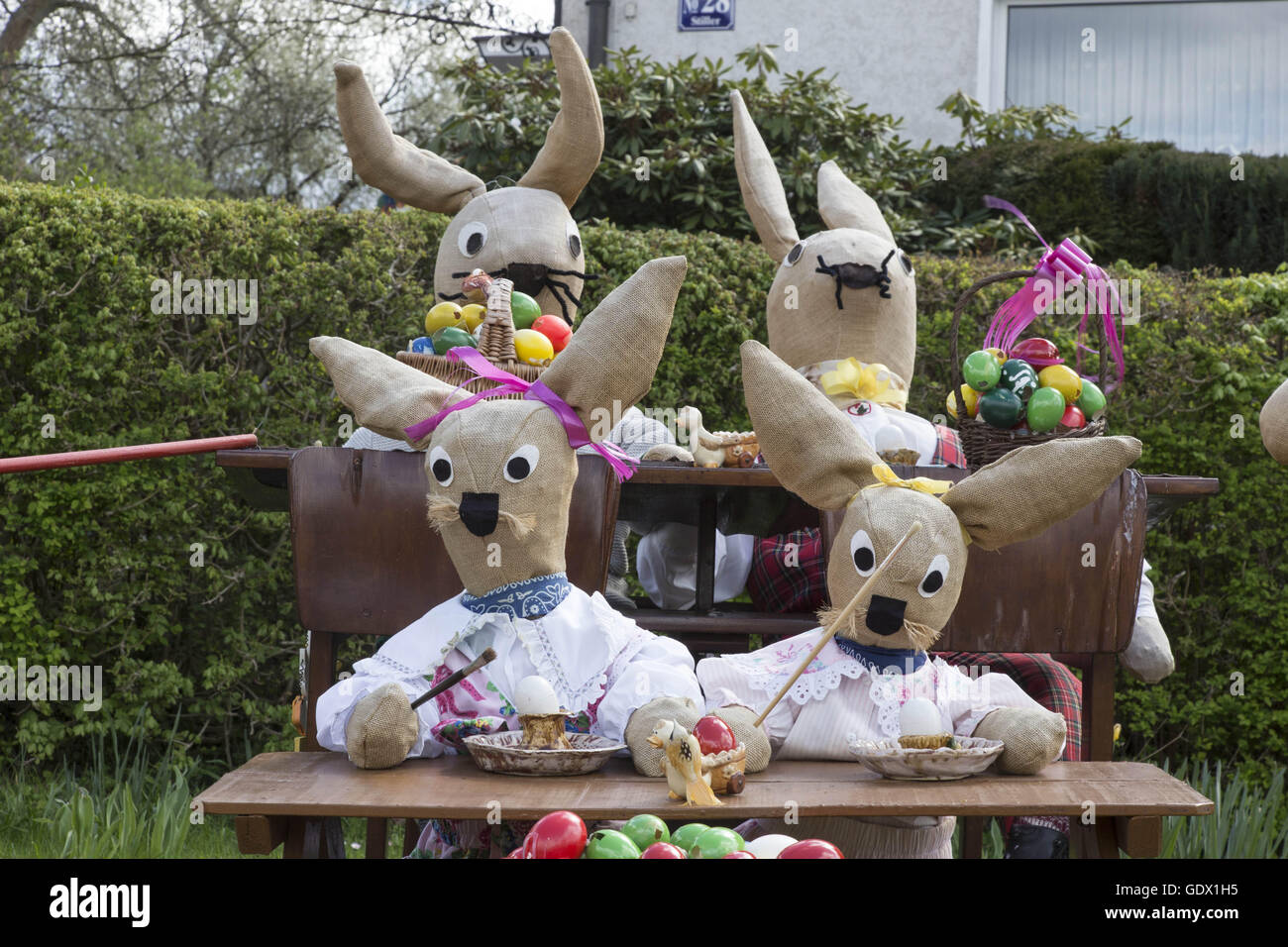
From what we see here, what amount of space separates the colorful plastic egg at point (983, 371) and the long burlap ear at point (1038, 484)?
0.68 meters

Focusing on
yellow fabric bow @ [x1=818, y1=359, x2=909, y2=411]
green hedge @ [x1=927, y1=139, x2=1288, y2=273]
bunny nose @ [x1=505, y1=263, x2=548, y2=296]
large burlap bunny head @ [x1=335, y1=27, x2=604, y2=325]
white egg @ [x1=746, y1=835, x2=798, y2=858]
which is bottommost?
white egg @ [x1=746, y1=835, x2=798, y2=858]

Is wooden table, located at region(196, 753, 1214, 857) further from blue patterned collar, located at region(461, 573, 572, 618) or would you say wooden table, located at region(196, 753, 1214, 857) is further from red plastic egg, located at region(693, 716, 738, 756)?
blue patterned collar, located at region(461, 573, 572, 618)

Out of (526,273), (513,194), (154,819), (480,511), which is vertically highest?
(513,194)

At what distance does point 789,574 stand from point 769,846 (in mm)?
1709

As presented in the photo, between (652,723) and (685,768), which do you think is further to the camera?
(652,723)

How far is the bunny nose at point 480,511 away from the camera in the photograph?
8.13ft

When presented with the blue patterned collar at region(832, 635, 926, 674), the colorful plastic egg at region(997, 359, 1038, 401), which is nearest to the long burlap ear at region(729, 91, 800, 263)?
the colorful plastic egg at region(997, 359, 1038, 401)

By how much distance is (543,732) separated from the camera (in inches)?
90.1

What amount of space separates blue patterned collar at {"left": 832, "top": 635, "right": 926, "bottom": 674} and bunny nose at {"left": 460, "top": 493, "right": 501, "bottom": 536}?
0.70m

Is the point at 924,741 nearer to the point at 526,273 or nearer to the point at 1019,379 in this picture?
the point at 1019,379

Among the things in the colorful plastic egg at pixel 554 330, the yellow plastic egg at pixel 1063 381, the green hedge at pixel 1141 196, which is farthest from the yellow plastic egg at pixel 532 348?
the green hedge at pixel 1141 196

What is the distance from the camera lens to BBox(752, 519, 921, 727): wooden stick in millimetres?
2311

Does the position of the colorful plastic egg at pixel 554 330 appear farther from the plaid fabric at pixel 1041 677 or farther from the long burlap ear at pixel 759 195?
the plaid fabric at pixel 1041 677

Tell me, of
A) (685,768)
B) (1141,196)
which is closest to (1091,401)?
(685,768)
